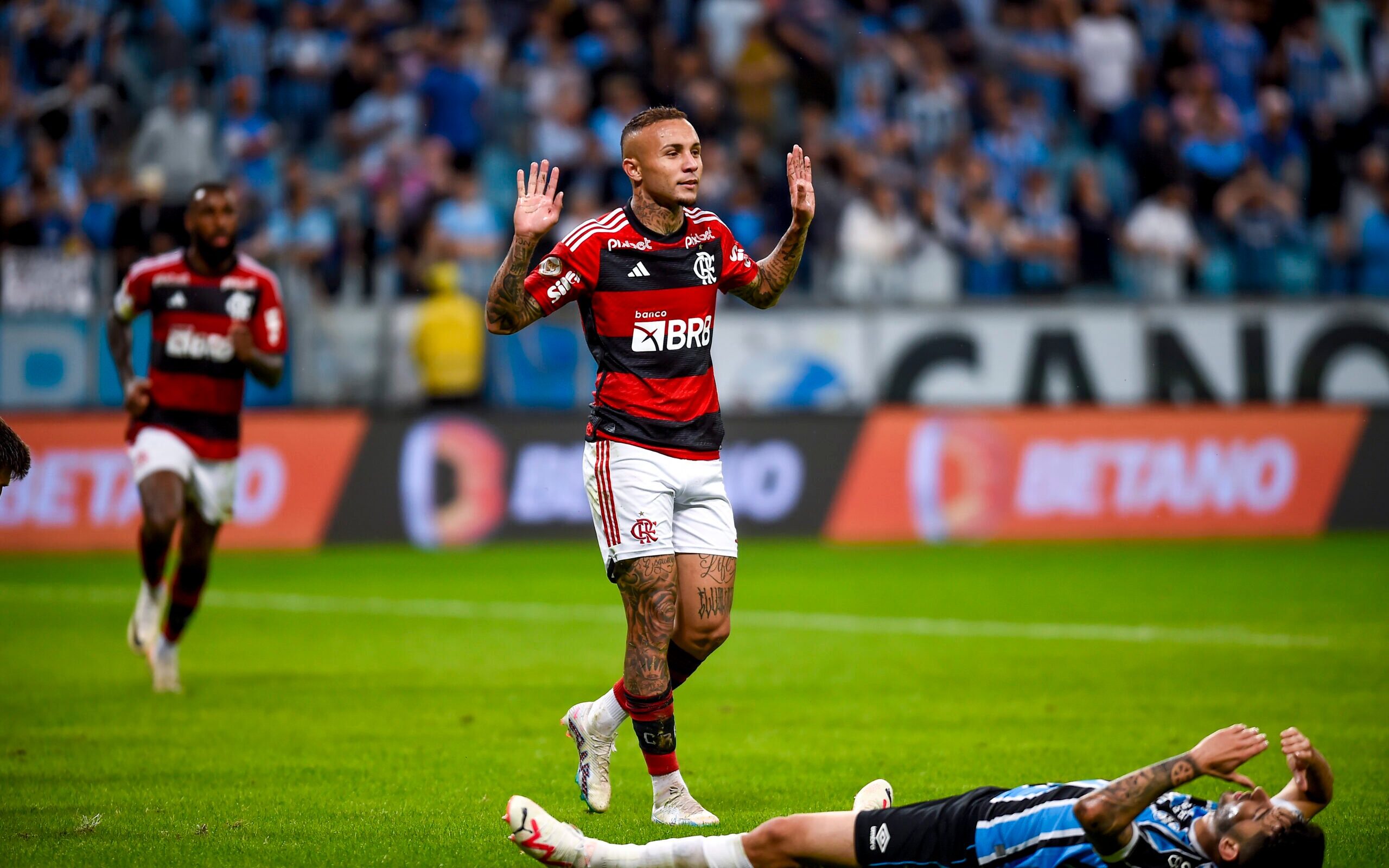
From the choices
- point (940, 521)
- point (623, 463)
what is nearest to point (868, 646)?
point (623, 463)

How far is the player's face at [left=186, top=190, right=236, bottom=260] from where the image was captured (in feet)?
34.3

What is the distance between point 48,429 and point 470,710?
965 centimetres

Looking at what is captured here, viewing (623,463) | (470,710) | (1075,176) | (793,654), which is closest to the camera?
(623,463)

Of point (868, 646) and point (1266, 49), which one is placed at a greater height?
point (1266, 49)

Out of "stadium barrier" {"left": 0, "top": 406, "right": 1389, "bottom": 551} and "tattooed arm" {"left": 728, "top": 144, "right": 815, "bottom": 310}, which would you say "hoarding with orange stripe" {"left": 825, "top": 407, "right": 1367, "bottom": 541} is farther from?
"tattooed arm" {"left": 728, "top": 144, "right": 815, "bottom": 310}

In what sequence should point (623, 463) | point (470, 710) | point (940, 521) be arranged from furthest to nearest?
point (940, 521) < point (470, 710) < point (623, 463)

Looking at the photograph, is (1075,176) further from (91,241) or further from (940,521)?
(91,241)

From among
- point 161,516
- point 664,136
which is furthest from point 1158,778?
point 161,516

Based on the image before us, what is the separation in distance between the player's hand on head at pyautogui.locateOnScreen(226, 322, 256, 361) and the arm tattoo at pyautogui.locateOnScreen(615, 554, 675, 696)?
164 inches

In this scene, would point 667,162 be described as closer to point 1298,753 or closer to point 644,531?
point 644,531

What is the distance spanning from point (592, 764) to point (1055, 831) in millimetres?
2443

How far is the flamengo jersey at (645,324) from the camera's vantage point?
23.2ft

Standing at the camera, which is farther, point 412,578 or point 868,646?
point 412,578

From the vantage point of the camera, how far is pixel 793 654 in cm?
1177
